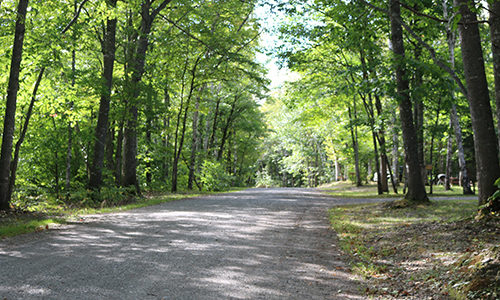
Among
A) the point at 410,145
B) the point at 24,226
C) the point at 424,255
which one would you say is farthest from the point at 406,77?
the point at 24,226

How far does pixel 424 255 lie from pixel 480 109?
11.0 feet

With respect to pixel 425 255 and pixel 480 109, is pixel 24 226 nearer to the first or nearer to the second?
pixel 425 255

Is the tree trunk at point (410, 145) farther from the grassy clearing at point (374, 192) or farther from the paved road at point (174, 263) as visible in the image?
the grassy clearing at point (374, 192)

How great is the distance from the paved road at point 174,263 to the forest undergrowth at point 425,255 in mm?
419

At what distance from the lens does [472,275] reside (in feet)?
13.0

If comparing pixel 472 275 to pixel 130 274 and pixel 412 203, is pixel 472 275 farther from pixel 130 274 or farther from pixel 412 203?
pixel 412 203

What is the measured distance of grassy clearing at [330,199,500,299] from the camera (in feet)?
13.1

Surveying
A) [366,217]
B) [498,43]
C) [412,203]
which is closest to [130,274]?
[498,43]

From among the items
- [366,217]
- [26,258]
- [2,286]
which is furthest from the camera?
[366,217]

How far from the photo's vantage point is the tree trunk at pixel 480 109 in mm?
7020

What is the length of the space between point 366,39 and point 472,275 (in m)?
8.92

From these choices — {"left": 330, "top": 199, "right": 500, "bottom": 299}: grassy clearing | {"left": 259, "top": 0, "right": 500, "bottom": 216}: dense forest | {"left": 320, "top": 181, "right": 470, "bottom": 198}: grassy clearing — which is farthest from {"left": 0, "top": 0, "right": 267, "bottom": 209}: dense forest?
{"left": 330, "top": 199, "right": 500, "bottom": 299}: grassy clearing

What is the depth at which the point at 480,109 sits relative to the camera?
713cm

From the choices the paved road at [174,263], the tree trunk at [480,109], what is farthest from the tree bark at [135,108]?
the tree trunk at [480,109]
